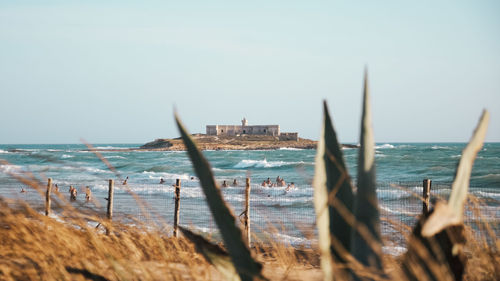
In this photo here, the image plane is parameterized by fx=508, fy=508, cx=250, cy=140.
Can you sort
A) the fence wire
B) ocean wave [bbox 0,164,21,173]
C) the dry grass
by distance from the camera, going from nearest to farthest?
the dry grass, ocean wave [bbox 0,164,21,173], the fence wire

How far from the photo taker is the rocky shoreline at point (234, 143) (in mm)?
76188

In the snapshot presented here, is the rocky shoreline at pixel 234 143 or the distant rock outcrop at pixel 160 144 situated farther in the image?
the distant rock outcrop at pixel 160 144

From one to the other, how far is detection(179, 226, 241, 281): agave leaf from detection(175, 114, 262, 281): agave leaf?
26 millimetres

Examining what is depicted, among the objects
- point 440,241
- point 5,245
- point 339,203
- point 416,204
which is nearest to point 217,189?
point 339,203

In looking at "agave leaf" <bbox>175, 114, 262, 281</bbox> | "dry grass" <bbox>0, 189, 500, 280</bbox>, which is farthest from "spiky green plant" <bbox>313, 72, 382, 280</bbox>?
"dry grass" <bbox>0, 189, 500, 280</bbox>

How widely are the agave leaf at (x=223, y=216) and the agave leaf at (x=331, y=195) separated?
23 cm

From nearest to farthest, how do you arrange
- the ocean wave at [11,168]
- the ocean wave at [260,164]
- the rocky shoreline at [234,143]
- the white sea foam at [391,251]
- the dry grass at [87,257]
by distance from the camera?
the dry grass at [87,257] < the ocean wave at [11,168] < the white sea foam at [391,251] < the ocean wave at [260,164] < the rocky shoreline at [234,143]

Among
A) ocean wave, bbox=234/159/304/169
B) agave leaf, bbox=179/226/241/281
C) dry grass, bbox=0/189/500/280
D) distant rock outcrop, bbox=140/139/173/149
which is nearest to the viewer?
agave leaf, bbox=179/226/241/281

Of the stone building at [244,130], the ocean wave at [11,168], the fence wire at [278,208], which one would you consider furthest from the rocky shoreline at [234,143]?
the ocean wave at [11,168]

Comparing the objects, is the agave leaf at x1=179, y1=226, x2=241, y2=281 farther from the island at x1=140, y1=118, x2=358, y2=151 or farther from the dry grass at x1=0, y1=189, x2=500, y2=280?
the island at x1=140, y1=118, x2=358, y2=151

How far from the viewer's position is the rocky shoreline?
76.2m

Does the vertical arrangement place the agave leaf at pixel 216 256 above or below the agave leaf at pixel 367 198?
below

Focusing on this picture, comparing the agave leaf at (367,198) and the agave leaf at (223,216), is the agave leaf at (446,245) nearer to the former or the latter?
the agave leaf at (367,198)

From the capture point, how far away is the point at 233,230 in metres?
1.50
